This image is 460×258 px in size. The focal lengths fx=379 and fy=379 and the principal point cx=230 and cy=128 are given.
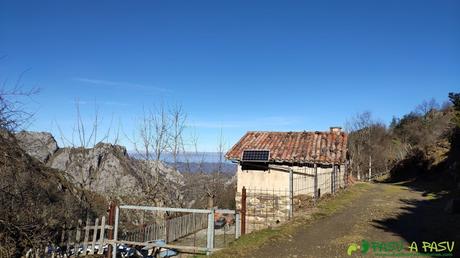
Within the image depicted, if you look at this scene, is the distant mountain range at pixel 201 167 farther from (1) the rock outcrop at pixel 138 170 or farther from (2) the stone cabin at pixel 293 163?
(2) the stone cabin at pixel 293 163

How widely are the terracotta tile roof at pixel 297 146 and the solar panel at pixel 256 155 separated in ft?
1.07

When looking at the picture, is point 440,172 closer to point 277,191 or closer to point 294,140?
point 294,140

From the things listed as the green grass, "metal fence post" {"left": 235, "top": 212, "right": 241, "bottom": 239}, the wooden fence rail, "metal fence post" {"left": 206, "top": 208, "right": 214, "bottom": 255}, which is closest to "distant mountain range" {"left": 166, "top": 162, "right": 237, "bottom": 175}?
the wooden fence rail

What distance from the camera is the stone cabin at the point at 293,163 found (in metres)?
20.0

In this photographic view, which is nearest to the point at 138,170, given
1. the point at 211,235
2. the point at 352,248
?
the point at 211,235

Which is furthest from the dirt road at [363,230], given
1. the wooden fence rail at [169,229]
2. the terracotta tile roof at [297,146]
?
the terracotta tile roof at [297,146]

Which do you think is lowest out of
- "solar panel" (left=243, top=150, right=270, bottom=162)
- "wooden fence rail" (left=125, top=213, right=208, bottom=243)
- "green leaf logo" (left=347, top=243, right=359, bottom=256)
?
"wooden fence rail" (left=125, top=213, right=208, bottom=243)

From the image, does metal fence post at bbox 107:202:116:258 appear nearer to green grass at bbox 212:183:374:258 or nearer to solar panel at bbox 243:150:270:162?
green grass at bbox 212:183:374:258

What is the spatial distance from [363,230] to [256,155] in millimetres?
10396

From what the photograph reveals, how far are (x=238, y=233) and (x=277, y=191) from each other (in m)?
9.47

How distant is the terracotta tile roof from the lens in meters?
20.5

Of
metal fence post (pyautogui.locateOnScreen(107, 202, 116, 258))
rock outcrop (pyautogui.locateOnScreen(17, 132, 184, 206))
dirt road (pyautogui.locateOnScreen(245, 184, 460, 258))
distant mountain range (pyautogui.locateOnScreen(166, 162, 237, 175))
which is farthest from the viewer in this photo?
distant mountain range (pyautogui.locateOnScreen(166, 162, 237, 175))

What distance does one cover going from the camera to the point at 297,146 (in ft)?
71.8

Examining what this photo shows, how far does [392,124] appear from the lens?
65.5m
